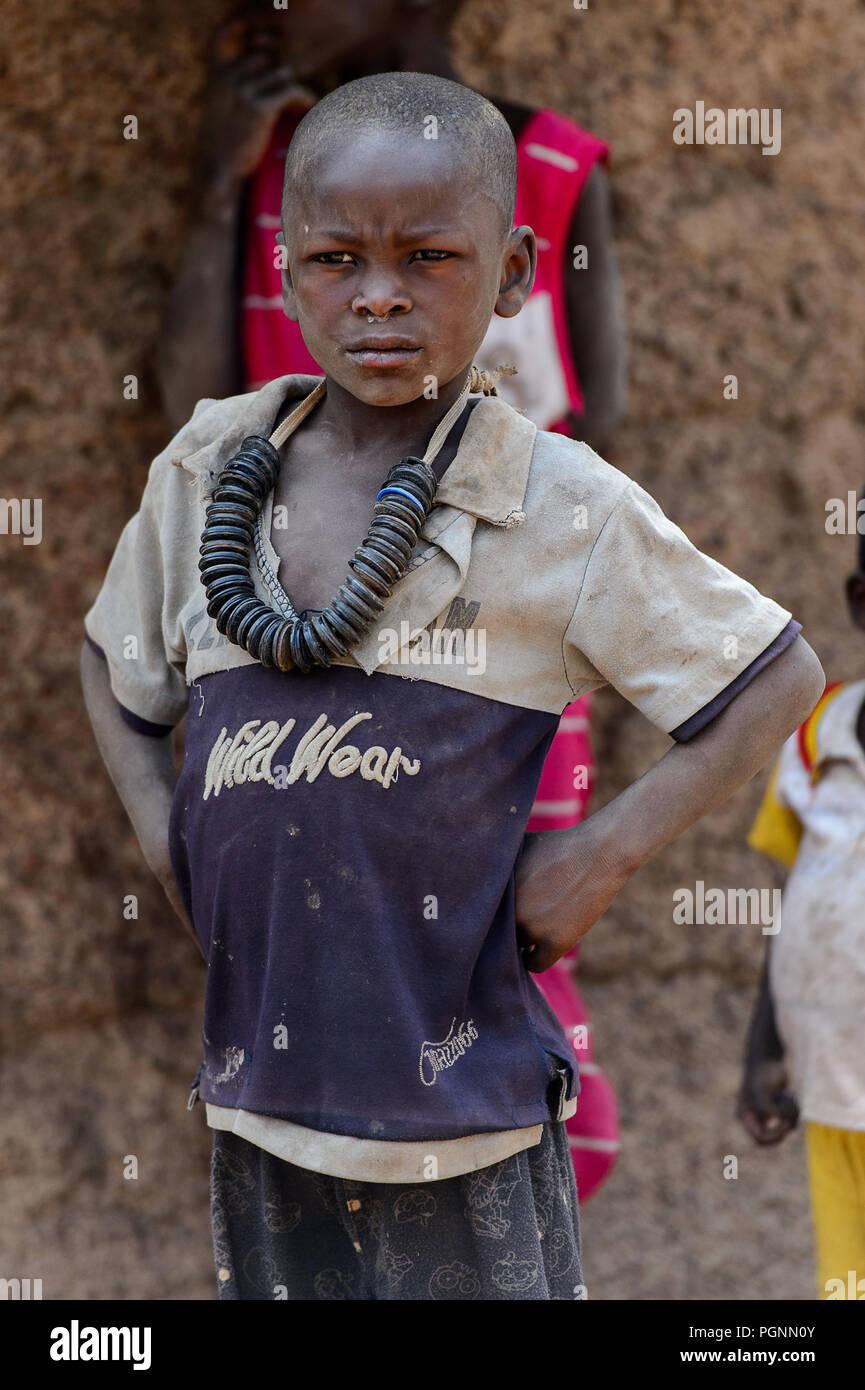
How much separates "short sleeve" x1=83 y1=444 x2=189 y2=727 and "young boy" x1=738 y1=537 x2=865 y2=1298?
109 centimetres

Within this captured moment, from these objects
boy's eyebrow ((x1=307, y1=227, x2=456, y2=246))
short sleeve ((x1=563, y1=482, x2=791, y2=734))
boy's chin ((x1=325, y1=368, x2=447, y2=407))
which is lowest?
short sleeve ((x1=563, y1=482, x2=791, y2=734))

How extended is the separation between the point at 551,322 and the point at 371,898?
4.35 ft

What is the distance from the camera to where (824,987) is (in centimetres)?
220

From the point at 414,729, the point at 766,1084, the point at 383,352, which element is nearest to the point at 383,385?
the point at 383,352

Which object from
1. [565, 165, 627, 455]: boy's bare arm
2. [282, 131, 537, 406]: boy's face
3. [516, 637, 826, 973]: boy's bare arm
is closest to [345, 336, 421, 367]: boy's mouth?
[282, 131, 537, 406]: boy's face

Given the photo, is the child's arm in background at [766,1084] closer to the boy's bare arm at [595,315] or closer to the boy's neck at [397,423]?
the boy's bare arm at [595,315]

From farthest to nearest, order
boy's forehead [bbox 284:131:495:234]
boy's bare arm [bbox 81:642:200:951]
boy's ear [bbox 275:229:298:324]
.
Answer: boy's bare arm [bbox 81:642:200:951]
boy's ear [bbox 275:229:298:324]
boy's forehead [bbox 284:131:495:234]

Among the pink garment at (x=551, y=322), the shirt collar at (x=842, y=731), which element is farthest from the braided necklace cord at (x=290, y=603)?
the shirt collar at (x=842, y=731)

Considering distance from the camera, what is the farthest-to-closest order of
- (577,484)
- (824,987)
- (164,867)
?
1. (824,987)
2. (164,867)
3. (577,484)

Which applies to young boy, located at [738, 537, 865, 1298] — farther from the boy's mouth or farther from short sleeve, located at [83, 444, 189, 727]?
the boy's mouth

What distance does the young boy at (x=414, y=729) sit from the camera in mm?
1327

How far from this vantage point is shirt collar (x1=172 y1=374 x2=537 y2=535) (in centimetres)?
138

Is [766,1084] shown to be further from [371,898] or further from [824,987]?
Answer: [371,898]

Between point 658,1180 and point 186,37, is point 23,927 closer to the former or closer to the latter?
point 658,1180
